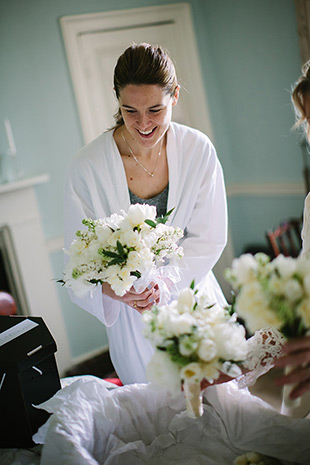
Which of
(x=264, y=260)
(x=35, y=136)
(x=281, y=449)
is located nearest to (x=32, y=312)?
(x=35, y=136)

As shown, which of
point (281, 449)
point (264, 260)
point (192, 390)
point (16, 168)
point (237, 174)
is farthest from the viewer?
point (237, 174)

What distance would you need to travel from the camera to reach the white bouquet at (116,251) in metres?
1.39

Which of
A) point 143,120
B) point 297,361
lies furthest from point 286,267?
point 143,120

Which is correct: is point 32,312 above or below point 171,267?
below

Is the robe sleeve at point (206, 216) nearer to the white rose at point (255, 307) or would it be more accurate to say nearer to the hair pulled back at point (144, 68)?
the hair pulled back at point (144, 68)

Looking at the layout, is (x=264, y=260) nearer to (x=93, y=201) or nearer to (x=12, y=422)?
(x=12, y=422)

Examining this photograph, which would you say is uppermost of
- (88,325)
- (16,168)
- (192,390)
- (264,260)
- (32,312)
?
(16,168)

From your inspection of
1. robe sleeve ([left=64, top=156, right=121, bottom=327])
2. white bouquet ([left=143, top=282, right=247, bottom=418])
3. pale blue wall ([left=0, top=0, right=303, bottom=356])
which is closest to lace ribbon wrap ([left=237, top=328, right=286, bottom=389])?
white bouquet ([left=143, top=282, right=247, bottom=418])

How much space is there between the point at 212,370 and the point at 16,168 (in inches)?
98.6

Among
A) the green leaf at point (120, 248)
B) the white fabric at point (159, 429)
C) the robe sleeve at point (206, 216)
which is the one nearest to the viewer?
the white fabric at point (159, 429)

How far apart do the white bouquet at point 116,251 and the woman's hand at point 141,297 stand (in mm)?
186

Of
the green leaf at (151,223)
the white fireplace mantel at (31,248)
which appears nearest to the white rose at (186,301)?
the green leaf at (151,223)

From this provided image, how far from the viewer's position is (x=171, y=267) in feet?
5.87

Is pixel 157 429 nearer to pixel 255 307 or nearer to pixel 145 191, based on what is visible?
pixel 255 307
